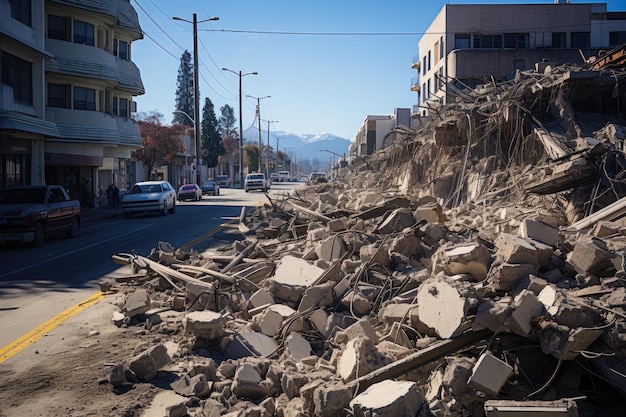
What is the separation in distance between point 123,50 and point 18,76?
14274 mm

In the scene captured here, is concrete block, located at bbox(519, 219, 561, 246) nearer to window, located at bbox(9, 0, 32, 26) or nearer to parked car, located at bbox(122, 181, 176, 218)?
parked car, located at bbox(122, 181, 176, 218)

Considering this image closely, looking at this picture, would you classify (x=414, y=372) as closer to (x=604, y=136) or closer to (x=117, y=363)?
(x=117, y=363)

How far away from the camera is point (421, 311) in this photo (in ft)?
17.5

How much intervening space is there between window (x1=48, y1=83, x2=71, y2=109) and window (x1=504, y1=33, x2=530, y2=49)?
31.8 meters

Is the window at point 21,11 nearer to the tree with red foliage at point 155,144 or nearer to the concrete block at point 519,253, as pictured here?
the concrete block at point 519,253

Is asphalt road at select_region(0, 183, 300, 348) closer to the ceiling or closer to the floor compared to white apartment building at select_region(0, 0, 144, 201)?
closer to the floor

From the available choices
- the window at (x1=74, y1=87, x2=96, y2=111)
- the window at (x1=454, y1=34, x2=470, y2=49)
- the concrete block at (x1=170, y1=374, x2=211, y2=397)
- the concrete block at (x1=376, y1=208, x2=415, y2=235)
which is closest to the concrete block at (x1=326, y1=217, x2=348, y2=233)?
the concrete block at (x1=376, y1=208, x2=415, y2=235)

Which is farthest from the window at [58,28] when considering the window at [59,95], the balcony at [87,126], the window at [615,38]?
the window at [615,38]

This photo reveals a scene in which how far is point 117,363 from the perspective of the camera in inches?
219

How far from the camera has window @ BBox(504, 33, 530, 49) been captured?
145 ft

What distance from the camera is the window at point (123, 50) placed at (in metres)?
37.8

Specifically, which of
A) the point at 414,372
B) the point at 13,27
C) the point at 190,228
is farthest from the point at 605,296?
the point at 13,27

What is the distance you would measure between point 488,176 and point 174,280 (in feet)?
24.7

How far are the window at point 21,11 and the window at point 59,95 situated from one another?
7.18 meters
